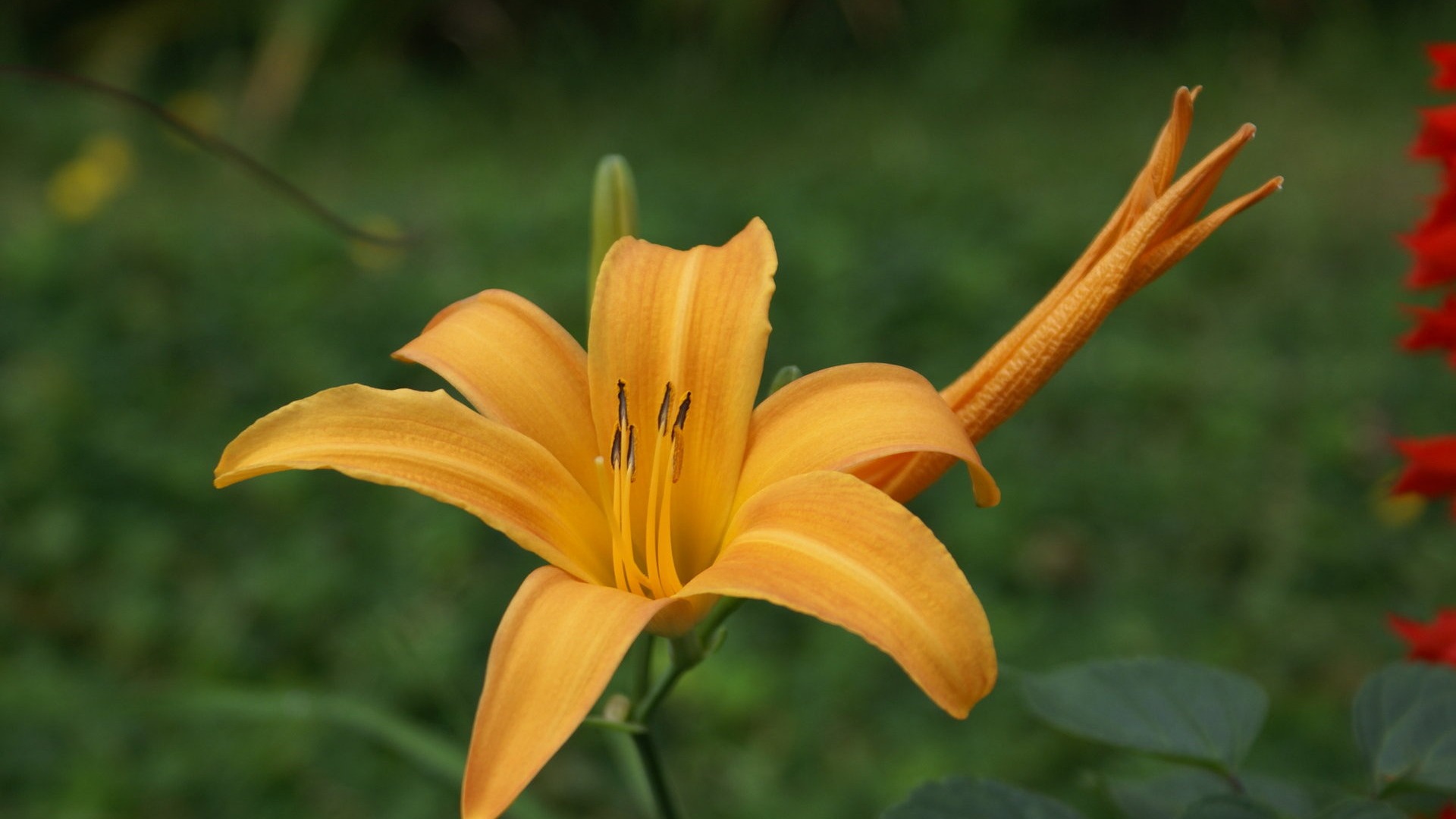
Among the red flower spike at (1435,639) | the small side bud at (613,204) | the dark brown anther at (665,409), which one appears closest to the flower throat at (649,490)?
the dark brown anther at (665,409)

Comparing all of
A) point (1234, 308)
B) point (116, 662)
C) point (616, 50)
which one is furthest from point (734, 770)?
point (616, 50)

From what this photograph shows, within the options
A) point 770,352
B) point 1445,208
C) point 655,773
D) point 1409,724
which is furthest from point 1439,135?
point 770,352

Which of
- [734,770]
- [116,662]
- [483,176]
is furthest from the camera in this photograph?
[483,176]

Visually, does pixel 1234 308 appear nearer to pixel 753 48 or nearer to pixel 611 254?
pixel 753 48

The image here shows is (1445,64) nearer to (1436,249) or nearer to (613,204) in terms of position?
(1436,249)

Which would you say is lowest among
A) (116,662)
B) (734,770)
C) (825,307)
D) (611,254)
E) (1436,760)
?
(116,662)

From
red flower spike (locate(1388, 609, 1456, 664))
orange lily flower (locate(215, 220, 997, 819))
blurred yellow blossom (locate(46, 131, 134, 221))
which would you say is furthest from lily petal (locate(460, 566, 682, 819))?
blurred yellow blossom (locate(46, 131, 134, 221))

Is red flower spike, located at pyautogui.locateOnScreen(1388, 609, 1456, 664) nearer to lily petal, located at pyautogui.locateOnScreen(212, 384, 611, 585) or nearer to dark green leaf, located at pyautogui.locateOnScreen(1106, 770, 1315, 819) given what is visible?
dark green leaf, located at pyautogui.locateOnScreen(1106, 770, 1315, 819)
